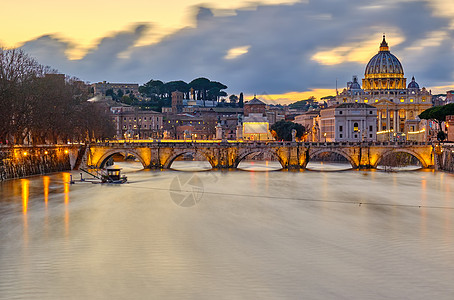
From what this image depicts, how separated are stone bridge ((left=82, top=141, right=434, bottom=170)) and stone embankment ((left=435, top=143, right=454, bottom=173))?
61.8 inches

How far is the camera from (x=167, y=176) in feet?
210

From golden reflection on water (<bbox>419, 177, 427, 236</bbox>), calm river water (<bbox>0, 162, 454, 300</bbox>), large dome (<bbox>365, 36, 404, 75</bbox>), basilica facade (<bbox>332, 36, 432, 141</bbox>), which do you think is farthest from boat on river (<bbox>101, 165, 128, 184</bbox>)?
large dome (<bbox>365, 36, 404, 75</bbox>)

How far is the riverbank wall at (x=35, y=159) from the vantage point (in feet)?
185

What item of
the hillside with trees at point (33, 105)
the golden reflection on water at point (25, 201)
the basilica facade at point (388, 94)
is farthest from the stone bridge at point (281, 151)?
the basilica facade at point (388, 94)

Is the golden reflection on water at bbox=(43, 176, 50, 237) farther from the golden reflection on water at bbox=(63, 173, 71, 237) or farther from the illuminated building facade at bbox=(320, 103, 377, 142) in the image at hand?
the illuminated building facade at bbox=(320, 103, 377, 142)

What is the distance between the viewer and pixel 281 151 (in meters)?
73.3

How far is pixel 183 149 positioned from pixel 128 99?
424 feet

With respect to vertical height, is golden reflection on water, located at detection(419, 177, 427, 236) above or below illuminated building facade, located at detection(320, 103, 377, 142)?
below

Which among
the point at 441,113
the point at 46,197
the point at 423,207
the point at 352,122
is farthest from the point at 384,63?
the point at 46,197

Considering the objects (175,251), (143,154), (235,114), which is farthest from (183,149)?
(235,114)

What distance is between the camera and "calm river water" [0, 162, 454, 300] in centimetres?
2069

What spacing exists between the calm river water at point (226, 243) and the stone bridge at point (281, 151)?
21.4 meters

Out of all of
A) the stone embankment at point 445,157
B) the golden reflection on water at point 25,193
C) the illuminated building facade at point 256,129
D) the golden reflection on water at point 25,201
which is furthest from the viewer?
the illuminated building facade at point 256,129

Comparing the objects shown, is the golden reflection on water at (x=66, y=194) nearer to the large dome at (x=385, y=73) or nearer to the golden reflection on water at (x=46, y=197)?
the golden reflection on water at (x=46, y=197)
